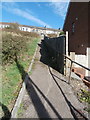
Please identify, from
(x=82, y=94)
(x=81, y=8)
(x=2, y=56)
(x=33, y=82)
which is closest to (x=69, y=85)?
(x=82, y=94)

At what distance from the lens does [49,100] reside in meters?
3.69

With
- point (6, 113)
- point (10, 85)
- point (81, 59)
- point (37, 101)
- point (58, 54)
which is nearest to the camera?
point (6, 113)

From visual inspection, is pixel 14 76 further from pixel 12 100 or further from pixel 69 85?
pixel 69 85

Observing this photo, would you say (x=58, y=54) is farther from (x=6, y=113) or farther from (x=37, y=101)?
(x=6, y=113)

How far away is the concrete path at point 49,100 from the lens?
10.2ft

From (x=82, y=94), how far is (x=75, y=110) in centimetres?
109

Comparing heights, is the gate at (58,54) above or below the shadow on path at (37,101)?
above

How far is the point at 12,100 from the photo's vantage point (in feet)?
11.8

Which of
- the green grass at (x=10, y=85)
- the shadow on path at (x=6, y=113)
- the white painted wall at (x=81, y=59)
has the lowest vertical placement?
the shadow on path at (x=6, y=113)

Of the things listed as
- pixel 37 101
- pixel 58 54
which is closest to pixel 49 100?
pixel 37 101

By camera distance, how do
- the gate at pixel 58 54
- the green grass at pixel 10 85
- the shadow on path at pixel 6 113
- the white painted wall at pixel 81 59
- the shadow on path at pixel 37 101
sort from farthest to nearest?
the white painted wall at pixel 81 59 → the gate at pixel 58 54 → the green grass at pixel 10 85 → the shadow on path at pixel 37 101 → the shadow on path at pixel 6 113

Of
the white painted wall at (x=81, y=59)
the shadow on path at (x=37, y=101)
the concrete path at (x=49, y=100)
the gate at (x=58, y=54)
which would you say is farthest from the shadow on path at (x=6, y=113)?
the white painted wall at (x=81, y=59)

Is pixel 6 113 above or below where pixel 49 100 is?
below

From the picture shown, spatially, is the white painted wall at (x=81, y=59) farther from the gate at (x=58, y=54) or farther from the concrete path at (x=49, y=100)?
the concrete path at (x=49, y=100)
